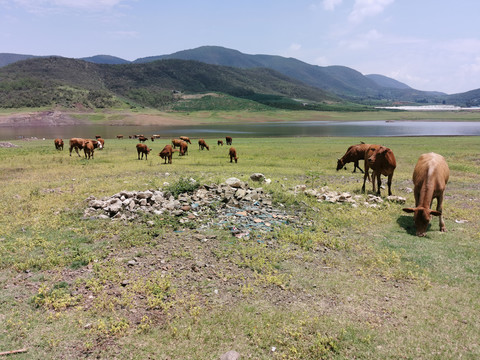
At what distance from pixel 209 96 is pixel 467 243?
17964 centimetres

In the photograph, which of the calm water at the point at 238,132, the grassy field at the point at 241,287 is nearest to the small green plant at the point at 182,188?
the grassy field at the point at 241,287

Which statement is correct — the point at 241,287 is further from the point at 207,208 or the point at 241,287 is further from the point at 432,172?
the point at 432,172

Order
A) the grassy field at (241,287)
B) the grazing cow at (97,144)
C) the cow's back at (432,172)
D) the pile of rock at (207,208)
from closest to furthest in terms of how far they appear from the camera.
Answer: the grassy field at (241,287), the cow's back at (432,172), the pile of rock at (207,208), the grazing cow at (97,144)

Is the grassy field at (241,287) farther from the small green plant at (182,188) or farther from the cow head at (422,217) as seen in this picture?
the small green plant at (182,188)

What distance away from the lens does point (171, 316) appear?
5598 millimetres

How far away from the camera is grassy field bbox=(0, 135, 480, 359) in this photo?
495 centimetres

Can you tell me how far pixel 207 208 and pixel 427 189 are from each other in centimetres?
773

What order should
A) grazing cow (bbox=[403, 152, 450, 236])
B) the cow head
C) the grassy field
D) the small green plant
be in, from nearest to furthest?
the grassy field → the cow head → grazing cow (bbox=[403, 152, 450, 236]) → the small green plant

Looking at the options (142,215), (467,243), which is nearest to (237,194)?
(142,215)

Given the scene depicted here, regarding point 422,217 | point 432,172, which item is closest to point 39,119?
point 432,172

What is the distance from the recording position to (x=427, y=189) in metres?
9.36

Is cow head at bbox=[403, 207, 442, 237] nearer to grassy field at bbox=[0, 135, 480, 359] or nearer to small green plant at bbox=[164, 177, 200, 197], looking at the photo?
grassy field at bbox=[0, 135, 480, 359]

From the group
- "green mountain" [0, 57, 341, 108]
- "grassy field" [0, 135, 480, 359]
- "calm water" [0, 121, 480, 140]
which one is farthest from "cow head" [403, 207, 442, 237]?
"green mountain" [0, 57, 341, 108]

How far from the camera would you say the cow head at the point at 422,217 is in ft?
29.2
